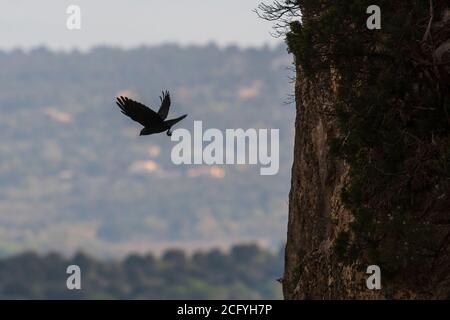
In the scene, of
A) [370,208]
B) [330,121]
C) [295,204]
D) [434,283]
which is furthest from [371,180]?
[295,204]

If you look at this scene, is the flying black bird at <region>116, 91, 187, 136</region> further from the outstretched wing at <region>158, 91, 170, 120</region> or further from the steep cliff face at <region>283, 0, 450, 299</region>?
the steep cliff face at <region>283, 0, 450, 299</region>

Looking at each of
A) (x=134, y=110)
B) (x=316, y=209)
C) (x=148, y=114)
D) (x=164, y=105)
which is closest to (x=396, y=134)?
(x=164, y=105)

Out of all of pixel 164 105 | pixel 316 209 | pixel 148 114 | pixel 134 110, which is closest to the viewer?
pixel 134 110

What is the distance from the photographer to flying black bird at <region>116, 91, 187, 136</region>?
24.8 metres

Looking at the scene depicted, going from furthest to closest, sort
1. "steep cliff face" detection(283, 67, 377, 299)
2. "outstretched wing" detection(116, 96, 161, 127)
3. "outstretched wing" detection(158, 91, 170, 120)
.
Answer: "steep cliff face" detection(283, 67, 377, 299) < "outstretched wing" detection(158, 91, 170, 120) < "outstretched wing" detection(116, 96, 161, 127)

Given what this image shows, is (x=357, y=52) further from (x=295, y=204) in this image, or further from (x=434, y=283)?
(x=295, y=204)

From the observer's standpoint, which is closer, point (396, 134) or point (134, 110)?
point (134, 110)

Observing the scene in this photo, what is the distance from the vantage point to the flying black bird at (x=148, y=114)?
81.5 ft

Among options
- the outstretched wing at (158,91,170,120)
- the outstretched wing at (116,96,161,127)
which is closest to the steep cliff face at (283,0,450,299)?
the outstretched wing at (158,91,170,120)

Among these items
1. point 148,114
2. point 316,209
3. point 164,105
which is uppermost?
point 164,105

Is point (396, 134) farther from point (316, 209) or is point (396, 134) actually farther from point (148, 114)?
point (316, 209)

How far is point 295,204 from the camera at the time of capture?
33.3 meters

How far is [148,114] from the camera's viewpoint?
82.2 ft
